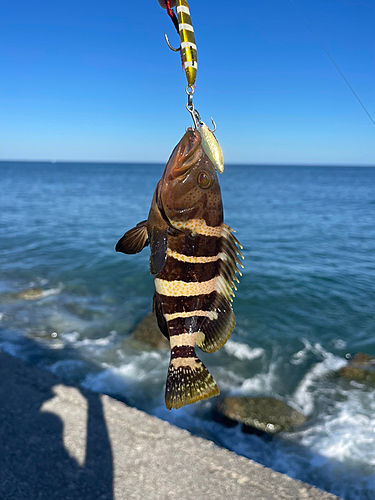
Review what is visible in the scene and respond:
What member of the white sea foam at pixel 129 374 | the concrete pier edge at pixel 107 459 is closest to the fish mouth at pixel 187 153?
the concrete pier edge at pixel 107 459

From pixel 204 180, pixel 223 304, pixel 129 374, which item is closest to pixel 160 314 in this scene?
pixel 223 304

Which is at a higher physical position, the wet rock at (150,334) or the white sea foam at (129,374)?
the wet rock at (150,334)

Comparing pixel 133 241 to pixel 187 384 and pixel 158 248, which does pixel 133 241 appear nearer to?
pixel 158 248

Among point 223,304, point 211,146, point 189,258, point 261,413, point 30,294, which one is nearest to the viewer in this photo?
point 211,146

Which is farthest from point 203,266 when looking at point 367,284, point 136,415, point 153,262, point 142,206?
point 142,206

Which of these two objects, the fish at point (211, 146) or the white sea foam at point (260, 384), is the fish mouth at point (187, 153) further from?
the white sea foam at point (260, 384)

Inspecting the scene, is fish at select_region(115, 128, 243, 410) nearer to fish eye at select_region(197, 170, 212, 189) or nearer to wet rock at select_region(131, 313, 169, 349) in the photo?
fish eye at select_region(197, 170, 212, 189)
